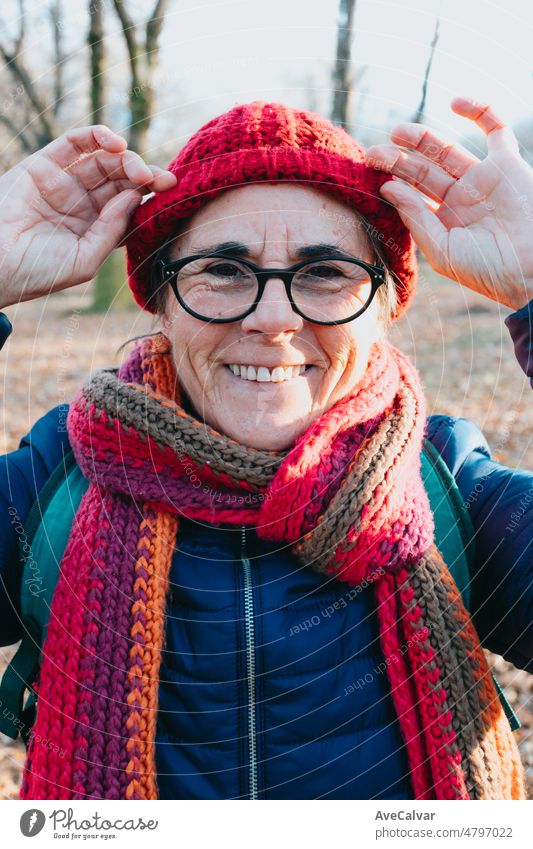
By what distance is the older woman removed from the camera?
6.15 feet

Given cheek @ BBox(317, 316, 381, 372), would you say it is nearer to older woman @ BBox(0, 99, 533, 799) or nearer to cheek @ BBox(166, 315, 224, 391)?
older woman @ BBox(0, 99, 533, 799)

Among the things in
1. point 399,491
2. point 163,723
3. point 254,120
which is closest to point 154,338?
point 254,120

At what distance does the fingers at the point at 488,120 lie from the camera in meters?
2.00

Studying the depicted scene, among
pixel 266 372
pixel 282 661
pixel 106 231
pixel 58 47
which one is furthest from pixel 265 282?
pixel 58 47

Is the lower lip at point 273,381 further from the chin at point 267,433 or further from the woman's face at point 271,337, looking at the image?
the chin at point 267,433

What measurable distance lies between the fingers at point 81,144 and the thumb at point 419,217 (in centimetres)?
77

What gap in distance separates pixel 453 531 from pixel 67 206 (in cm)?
147

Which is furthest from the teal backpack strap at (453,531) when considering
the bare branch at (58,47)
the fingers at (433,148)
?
the bare branch at (58,47)

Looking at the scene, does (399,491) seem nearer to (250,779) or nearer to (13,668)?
(250,779)

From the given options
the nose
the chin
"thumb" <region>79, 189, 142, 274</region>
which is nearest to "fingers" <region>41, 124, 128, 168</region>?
"thumb" <region>79, 189, 142, 274</region>

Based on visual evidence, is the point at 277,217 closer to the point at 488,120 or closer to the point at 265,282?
the point at 265,282

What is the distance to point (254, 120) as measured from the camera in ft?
6.70

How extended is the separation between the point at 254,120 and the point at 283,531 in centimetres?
113

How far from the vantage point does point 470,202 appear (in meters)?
2.08
